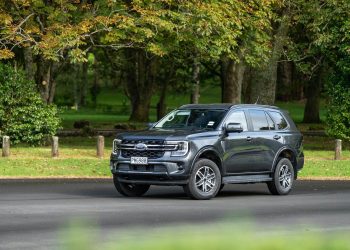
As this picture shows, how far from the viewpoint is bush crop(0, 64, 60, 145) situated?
3034 cm

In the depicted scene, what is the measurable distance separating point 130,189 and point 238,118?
257cm

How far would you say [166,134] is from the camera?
1752 cm

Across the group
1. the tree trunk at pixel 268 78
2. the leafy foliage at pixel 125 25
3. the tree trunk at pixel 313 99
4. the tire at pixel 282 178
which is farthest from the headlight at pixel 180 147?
the tree trunk at pixel 313 99

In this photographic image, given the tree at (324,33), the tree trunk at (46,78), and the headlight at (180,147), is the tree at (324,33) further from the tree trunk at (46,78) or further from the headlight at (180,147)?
the headlight at (180,147)

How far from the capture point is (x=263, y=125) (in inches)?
762

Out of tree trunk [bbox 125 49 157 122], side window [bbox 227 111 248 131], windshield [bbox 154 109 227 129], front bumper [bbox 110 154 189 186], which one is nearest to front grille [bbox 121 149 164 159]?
front bumper [bbox 110 154 189 186]

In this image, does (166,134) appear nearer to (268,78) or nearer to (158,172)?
(158,172)

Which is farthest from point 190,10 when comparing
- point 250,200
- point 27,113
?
point 250,200

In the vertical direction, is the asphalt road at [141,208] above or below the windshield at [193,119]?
below

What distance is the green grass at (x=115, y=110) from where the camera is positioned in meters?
58.2

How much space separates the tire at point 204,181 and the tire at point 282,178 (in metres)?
1.84

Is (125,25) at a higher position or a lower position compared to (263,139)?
higher

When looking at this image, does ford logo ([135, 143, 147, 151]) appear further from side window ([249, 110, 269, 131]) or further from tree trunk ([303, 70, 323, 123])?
tree trunk ([303, 70, 323, 123])

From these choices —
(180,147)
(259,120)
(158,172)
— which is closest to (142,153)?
(158,172)
